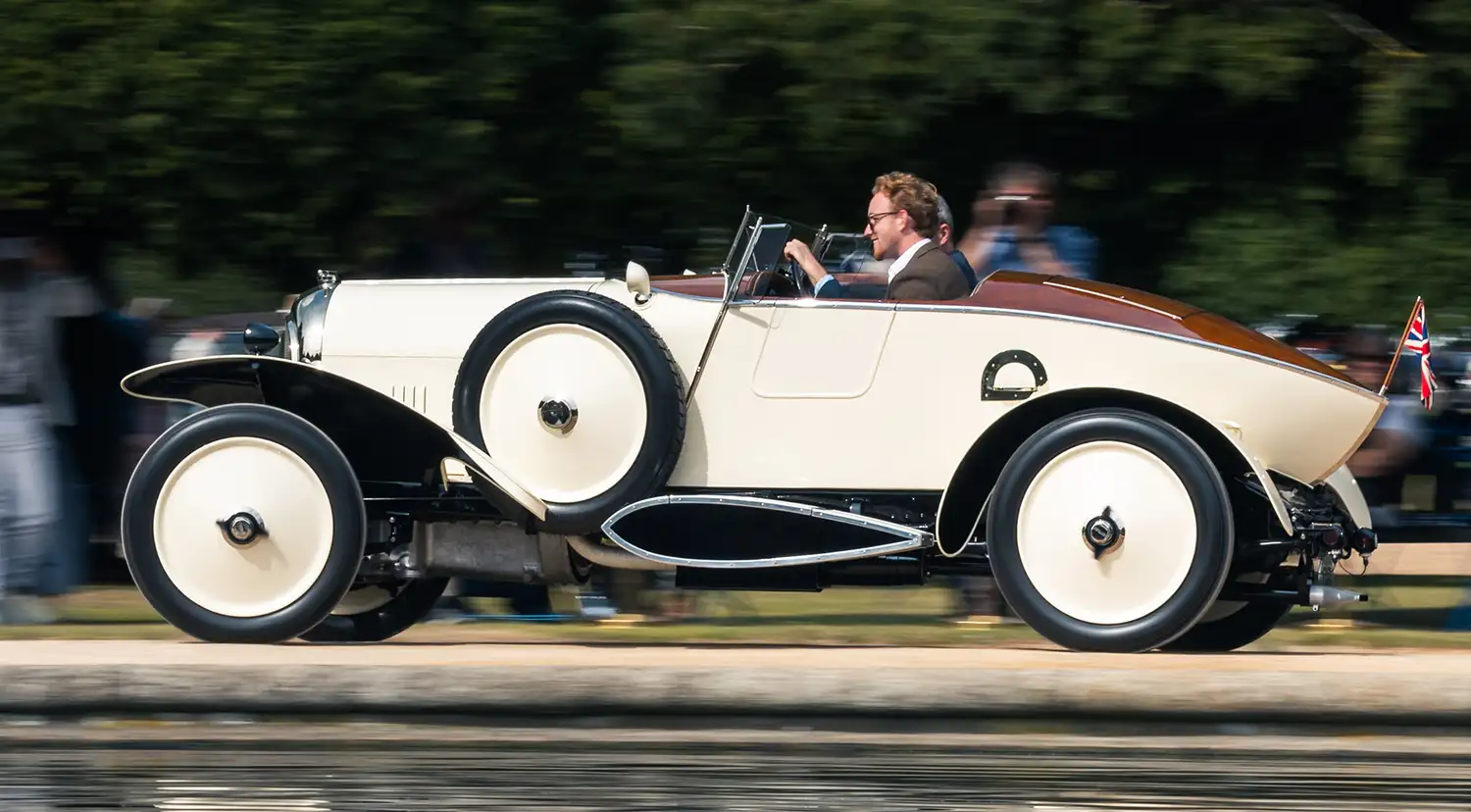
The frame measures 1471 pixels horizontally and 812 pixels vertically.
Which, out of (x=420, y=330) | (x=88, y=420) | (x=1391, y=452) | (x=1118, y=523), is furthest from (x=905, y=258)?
(x=88, y=420)

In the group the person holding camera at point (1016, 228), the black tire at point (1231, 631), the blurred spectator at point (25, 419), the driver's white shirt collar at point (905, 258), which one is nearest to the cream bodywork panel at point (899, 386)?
the driver's white shirt collar at point (905, 258)

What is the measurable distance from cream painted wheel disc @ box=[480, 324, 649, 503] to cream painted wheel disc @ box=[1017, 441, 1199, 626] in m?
1.18

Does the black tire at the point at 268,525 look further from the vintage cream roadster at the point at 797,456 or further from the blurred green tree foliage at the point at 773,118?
the blurred green tree foliage at the point at 773,118

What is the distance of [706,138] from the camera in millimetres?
9453

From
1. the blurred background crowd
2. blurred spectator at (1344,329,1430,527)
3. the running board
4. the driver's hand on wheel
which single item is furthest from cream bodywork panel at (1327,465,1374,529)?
the blurred background crowd

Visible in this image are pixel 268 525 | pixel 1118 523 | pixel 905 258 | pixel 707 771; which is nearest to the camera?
pixel 707 771

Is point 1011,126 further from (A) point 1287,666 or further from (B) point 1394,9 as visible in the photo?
(A) point 1287,666

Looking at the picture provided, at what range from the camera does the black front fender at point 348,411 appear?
21.4 feet

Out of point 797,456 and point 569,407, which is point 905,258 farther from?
point 569,407

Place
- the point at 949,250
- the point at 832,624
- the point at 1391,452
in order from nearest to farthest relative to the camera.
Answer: the point at 949,250 → the point at 832,624 → the point at 1391,452

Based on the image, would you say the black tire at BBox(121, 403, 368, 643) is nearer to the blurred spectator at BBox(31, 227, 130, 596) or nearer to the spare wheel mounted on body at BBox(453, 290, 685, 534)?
the spare wheel mounted on body at BBox(453, 290, 685, 534)

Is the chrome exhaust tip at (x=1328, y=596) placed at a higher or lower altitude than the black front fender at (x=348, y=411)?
lower

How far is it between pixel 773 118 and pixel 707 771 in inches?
184

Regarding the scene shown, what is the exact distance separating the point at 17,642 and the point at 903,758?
2791mm
